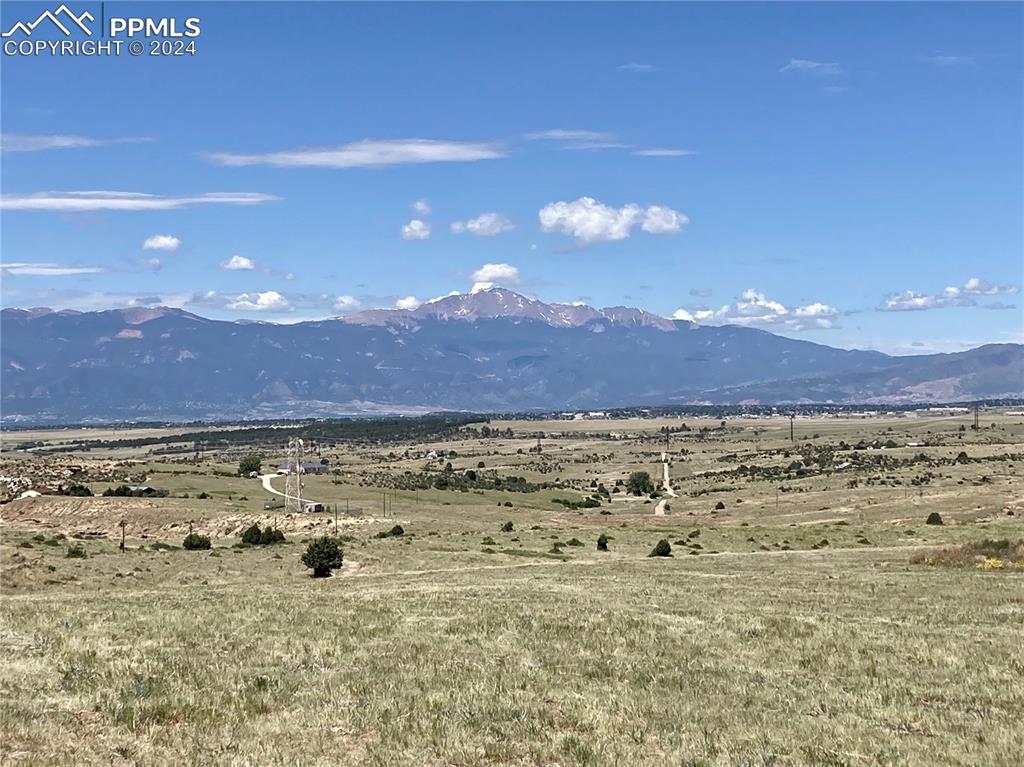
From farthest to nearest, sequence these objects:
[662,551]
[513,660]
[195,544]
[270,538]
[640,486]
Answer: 1. [640,486]
2. [270,538]
3. [195,544]
4. [662,551]
5. [513,660]

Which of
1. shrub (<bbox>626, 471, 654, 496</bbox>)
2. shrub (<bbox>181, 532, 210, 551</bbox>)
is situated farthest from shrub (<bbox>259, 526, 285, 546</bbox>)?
shrub (<bbox>626, 471, 654, 496</bbox>)

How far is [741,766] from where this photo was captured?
11.9 m

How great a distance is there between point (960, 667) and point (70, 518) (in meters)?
73.3

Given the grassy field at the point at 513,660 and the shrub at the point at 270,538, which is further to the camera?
the shrub at the point at 270,538

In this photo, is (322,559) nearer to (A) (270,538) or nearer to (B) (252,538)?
(A) (270,538)

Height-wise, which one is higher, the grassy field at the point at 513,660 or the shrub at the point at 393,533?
the grassy field at the point at 513,660

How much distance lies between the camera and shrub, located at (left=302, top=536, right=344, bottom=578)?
45344 mm

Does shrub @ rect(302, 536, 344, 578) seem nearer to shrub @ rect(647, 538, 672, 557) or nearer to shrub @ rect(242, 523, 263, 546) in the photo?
shrub @ rect(647, 538, 672, 557)

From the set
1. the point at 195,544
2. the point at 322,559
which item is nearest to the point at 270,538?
the point at 195,544

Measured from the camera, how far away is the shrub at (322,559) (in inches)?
1785

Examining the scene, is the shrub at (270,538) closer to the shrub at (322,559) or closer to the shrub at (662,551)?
the shrub at (322,559)

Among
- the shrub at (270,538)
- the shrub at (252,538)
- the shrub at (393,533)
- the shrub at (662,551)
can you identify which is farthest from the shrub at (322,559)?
the shrub at (393,533)

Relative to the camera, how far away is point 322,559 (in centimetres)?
4572

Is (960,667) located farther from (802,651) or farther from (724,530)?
(724,530)
